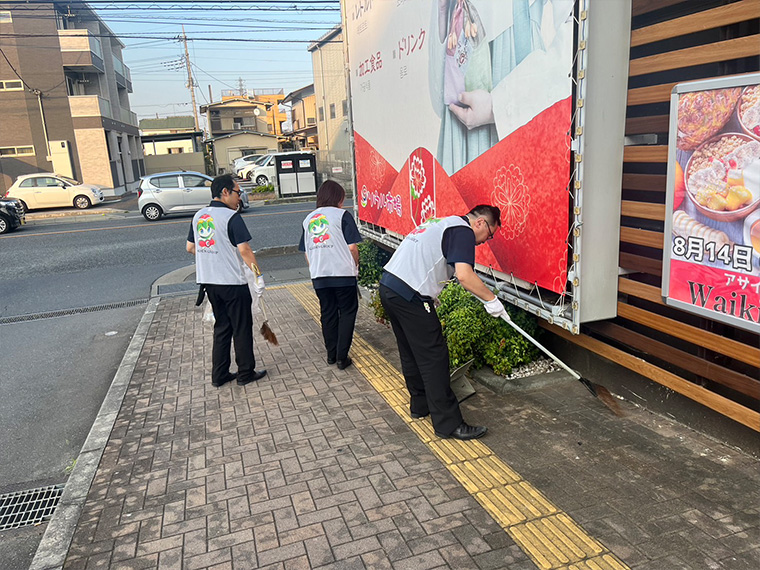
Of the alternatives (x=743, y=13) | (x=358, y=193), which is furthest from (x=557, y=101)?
(x=358, y=193)

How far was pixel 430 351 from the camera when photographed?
376 cm

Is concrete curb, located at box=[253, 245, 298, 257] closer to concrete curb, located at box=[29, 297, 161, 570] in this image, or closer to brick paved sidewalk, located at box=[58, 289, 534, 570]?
concrete curb, located at box=[29, 297, 161, 570]

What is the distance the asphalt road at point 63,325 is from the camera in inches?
170

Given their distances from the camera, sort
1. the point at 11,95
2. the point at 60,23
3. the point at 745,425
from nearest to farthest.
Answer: the point at 745,425 → the point at 11,95 → the point at 60,23

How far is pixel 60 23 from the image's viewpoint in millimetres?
29938

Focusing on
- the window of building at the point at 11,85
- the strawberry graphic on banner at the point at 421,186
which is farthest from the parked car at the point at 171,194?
the window of building at the point at 11,85

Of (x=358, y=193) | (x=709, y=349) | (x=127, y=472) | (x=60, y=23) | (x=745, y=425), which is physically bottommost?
(x=127, y=472)

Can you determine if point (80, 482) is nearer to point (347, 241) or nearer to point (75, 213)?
point (347, 241)

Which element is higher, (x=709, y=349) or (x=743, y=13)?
(x=743, y=13)

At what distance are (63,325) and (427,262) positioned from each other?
20.0ft

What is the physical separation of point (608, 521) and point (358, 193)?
611 cm

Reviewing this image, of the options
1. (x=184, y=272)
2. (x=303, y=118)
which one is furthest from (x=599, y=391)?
(x=303, y=118)

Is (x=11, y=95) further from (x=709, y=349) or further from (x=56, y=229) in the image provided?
(x=709, y=349)

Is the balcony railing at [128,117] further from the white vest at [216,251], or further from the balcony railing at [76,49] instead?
the white vest at [216,251]
